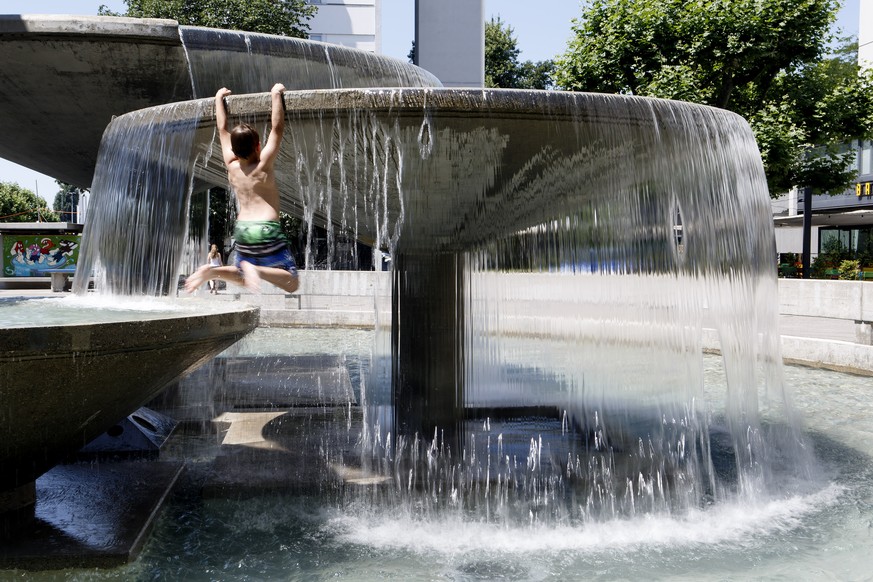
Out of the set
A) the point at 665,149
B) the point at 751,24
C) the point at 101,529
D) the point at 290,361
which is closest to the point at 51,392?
the point at 101,529

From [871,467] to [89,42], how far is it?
670 centimetres

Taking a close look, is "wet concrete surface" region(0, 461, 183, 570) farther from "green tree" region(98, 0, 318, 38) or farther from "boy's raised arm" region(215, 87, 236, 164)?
"green tree" region(98, 0, 318, 38)

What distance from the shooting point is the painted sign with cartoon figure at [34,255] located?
26.2 m

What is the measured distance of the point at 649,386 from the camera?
8.58 m

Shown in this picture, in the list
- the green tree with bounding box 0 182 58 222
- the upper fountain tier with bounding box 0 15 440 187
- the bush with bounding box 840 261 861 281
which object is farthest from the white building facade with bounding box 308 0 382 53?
the upper fountain tier with bounding box 0 15 440 187

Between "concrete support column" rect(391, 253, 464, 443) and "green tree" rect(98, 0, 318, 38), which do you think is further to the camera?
"green tree" rect(98, 0, 318, 38)

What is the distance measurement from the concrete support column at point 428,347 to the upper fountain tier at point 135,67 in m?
2.10

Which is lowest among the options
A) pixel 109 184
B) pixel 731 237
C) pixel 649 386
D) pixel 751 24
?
pixel 649 386

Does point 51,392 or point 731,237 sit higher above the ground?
point 731,237

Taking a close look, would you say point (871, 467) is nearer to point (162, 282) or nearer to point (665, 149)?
point (665, 149)

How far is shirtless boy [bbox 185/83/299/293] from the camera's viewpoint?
3971 millimetres

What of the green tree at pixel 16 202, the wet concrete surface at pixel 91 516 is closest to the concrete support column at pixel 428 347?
the wet concrete surface at pixel 91 516

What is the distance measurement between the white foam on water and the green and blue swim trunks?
1467 millimetres

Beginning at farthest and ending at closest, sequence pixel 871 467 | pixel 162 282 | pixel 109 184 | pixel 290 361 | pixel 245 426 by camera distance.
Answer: pixel 290 361
pixel 162 282
pixel 245 426
pixel 109 184
pixel 871 467
